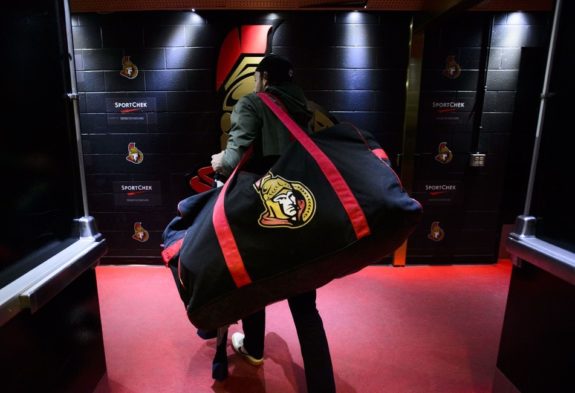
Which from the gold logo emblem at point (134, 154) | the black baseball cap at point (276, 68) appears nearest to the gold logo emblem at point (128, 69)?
the gold logo emblem at point (134, 154)

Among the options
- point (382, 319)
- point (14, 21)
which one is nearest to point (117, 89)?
point (14, 21)

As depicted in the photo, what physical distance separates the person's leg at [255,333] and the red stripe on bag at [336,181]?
93cm

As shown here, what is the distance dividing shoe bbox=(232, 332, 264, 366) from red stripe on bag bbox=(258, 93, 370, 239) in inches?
47.4

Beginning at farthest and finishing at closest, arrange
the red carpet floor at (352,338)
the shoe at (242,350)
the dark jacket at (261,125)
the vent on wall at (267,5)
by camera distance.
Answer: the vent on wall at (267,5) < the shoe at (242,350) < the red carpet floor at (352,338) < the dark jacket at (261,125)

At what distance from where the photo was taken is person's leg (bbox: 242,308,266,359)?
1.65 meters

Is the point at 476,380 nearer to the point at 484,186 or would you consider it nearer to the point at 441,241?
the point at 441,241

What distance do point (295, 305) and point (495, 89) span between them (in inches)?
110

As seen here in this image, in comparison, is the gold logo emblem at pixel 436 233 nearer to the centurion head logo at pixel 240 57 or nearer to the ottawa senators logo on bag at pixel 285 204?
the centurion head logo at pixel 240 57

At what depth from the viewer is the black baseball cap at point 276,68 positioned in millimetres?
1271

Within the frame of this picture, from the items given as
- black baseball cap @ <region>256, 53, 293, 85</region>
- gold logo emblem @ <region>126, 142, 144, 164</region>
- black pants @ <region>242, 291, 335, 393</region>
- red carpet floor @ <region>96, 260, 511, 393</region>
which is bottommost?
red carpet floor @ <region>96, 260, 511, 393</region>

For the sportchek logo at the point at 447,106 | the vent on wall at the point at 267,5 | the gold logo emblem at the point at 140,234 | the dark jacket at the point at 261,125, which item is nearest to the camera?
the dark jacket at the point at 261,125

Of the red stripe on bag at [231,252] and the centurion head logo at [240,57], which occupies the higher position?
the centurion head logo at [240,57]

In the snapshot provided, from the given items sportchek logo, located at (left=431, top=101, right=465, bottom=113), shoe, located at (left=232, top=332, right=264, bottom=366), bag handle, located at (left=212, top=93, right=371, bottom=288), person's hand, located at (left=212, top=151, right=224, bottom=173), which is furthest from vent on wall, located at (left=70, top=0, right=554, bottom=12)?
shoe, located at (left=232, top=332, right=264, bottom=366)

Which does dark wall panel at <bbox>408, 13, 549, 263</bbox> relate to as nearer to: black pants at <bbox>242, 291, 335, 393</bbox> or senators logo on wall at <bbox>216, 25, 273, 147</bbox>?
senators logo on wall at <bbox>216, 25, 273, 147</bbox>
